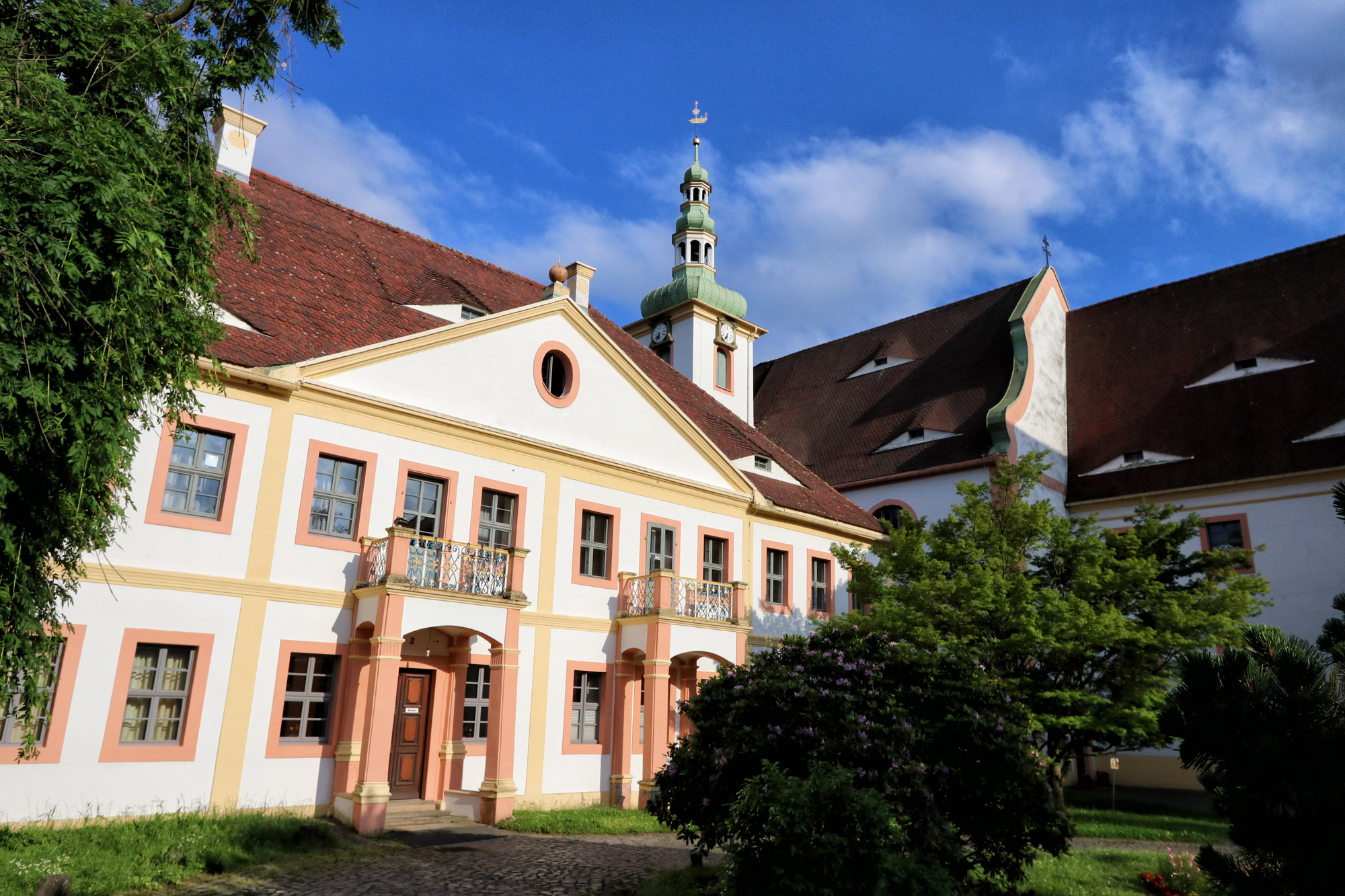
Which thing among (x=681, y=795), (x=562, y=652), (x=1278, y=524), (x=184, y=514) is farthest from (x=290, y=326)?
(x=1278, y=524)

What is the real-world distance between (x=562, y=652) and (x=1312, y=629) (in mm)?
18631

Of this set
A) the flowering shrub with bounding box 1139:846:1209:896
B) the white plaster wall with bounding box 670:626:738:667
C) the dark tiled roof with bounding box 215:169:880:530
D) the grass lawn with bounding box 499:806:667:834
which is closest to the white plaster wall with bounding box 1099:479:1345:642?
the dark tiled roof with bounding box 215:169:880:530

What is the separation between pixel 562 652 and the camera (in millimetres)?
17438

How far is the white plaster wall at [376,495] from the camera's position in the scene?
14305 mm

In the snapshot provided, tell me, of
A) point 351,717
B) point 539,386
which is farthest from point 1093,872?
point 539,386

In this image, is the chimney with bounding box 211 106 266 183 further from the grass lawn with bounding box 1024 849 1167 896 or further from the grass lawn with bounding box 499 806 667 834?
the grass lawn with bounding box 1024 849 1167 896

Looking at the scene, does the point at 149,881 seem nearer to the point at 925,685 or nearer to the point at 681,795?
the point at 681,795

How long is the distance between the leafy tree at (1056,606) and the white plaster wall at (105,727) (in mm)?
11100

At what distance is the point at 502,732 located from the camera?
49.8 feet

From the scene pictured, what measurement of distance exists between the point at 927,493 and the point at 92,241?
79.9 ft

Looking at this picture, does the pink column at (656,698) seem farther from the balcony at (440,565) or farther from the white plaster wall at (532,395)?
the white plaster wall at (532,395)

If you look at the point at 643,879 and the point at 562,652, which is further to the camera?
the point at 562,652

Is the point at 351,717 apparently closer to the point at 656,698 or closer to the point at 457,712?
the point at 457,712

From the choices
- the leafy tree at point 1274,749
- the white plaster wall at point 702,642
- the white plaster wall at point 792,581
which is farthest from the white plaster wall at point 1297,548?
the leafy tree at point 1274,749
